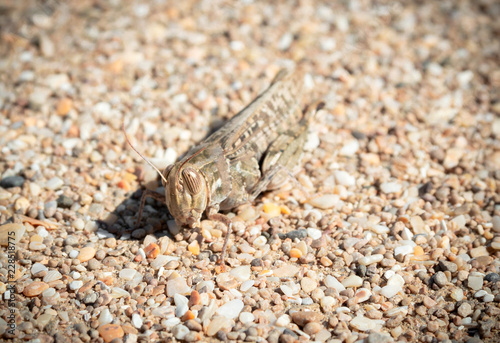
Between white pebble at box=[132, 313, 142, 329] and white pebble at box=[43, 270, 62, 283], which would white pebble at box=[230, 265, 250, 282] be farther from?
white pebble at box=[43, 270, 62, 283]

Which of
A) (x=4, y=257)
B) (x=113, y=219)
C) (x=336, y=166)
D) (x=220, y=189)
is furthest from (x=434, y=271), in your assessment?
(x=4, y=257)

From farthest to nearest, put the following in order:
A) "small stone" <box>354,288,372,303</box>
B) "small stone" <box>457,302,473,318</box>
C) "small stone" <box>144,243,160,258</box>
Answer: "small stone" <box>144,243,160,258</box>, "small stone" <box>354,288,372,303</box>, "small stone" <box>457,302,473,318</box>

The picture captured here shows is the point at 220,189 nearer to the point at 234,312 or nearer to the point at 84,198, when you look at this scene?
the point at 234,312

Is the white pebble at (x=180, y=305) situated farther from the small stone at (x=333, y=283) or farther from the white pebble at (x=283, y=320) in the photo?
the small stone at (x=333, y=283)

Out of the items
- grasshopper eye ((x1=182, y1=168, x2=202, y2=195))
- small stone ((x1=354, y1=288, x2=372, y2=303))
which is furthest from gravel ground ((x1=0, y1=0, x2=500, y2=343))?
grasshopper eye ((x1=182, y1=168, x2=202, y2=195))

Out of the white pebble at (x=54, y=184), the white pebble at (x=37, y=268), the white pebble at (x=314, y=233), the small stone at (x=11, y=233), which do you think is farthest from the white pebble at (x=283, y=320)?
the white pebble at (x=54, y=184)
